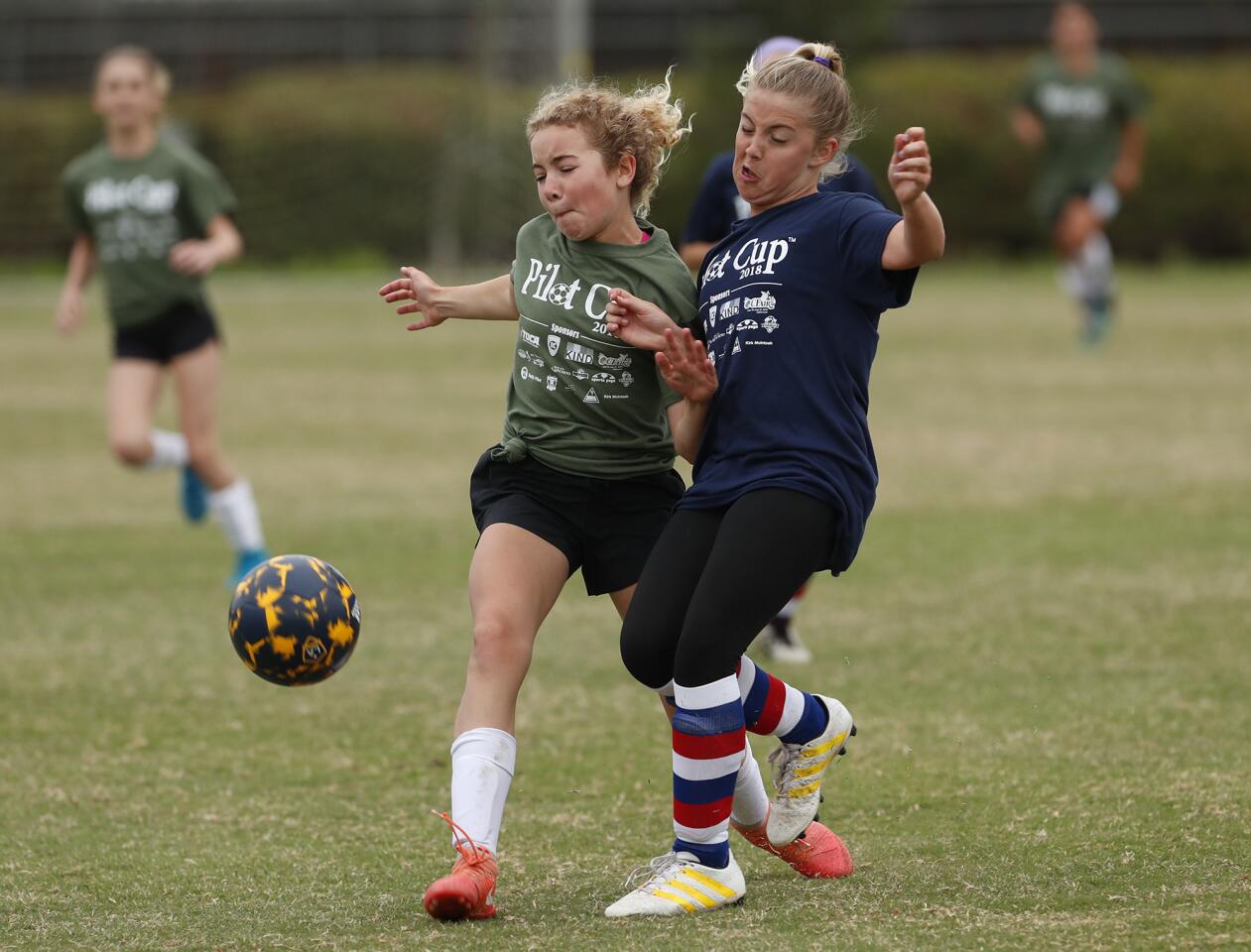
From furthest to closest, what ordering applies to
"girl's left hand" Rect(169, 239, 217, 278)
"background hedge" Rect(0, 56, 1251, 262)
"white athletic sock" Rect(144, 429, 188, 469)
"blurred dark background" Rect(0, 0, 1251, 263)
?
"background hedge" Rect(0, 56, 1251, 262)
"blurred dark background" Rect(0, 0, 1251, 263)
"white athletic sock" Rect(144, 429, 188, 469)
"girl's left hand" Rect(169, 239, 217, 278)

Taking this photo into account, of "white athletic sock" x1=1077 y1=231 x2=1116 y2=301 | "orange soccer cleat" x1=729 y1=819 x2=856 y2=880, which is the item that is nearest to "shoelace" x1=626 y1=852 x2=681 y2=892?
"orange soccer cleat" x1=729 y1=819 x2=856 y2=880

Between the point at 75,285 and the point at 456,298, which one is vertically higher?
the point at 456,298

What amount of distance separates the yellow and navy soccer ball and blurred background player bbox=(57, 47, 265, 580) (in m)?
4.36

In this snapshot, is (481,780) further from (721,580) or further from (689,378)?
(689,378)

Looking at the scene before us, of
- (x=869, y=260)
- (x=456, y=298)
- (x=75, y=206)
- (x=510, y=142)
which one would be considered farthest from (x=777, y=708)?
(x=510, y=142)

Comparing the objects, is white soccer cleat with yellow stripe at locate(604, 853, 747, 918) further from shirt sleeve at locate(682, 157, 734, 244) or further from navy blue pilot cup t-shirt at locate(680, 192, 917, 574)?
shirt sleeve at locate(682, 157, 734, 244)

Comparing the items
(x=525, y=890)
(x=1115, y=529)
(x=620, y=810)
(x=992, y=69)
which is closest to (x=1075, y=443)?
(x=1115, y=529)

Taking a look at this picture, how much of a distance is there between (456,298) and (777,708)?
128 cm

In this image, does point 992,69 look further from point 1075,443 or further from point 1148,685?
point 1148,685

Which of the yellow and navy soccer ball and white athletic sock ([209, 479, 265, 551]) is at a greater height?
the yellow and navy soccer ball

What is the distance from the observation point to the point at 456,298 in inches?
185

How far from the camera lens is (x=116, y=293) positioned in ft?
29.7

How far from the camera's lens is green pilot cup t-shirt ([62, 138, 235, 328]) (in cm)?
901

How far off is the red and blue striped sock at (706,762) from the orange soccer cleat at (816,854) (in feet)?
1.04
